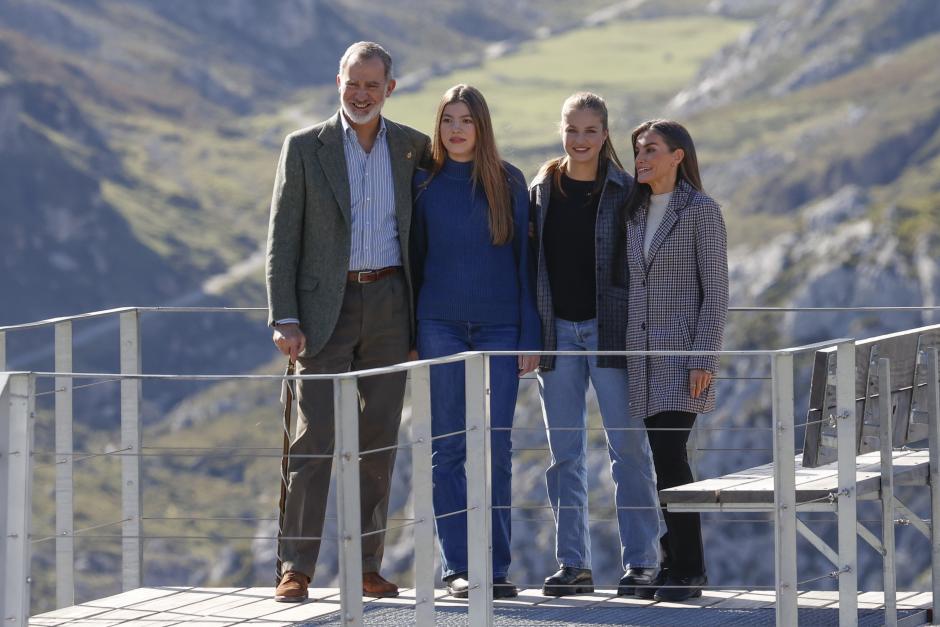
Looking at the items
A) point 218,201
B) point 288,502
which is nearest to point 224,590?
point 288,502

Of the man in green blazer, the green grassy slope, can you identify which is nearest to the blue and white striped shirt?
the man in green blazer

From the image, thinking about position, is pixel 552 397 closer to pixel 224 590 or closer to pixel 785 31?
pixel 224 590

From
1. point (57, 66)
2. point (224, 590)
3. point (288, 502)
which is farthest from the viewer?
point (57, 66)

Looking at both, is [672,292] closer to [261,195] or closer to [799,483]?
[799,483]

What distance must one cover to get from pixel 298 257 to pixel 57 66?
167 metres

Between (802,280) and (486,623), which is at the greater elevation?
(802,280)

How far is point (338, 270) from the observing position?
7.52 m

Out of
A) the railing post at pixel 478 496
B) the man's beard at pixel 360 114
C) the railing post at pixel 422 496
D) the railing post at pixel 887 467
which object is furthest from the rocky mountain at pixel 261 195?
the railing post at pixel 422 496

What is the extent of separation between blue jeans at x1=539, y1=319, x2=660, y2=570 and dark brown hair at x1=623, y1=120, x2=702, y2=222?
1.80 ft

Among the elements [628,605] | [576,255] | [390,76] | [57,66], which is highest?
[57,66]

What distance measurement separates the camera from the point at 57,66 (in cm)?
16838

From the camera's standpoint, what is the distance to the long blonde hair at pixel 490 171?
24.6 ft

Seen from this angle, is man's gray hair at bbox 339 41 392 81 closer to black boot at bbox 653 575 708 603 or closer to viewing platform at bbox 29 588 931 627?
viewing platform at bbox 29 588 931 627

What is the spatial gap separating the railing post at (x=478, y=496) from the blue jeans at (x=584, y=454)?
0.91m
